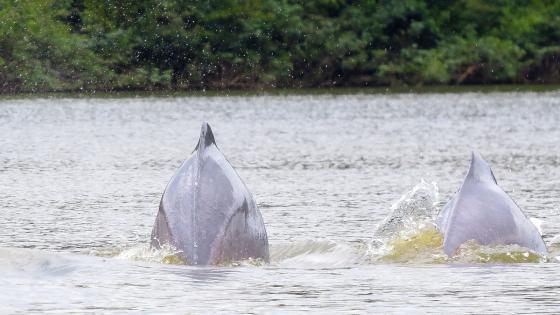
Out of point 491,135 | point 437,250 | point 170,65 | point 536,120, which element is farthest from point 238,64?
point 437,250

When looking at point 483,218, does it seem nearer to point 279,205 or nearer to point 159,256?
point 159,256

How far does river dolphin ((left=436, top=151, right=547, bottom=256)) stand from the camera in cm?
1379

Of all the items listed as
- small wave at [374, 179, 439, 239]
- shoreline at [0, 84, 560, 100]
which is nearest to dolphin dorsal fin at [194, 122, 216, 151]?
small wave at [374, 179, 439, 239]

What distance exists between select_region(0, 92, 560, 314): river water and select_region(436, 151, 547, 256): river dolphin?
280mm

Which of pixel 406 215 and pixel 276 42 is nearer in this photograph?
pixel 406 215

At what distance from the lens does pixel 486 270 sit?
13195 millimetres

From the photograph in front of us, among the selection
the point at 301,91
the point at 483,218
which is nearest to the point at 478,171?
the point at 483,218

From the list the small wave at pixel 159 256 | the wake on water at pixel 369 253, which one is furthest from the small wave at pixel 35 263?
the small wave at pixel 159 256

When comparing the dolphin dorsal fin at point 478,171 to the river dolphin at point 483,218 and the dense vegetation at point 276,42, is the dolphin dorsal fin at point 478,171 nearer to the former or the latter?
the river dolphin at point 483,218

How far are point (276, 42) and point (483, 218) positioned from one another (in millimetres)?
66073

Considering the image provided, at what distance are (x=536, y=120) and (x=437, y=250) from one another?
31.1m

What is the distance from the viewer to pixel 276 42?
79562mm

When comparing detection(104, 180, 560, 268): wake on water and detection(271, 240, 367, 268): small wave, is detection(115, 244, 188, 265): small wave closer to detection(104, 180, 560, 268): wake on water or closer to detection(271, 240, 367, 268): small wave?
detection(104, 180, 560, 268): wake on water

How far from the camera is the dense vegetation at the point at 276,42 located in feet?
233
